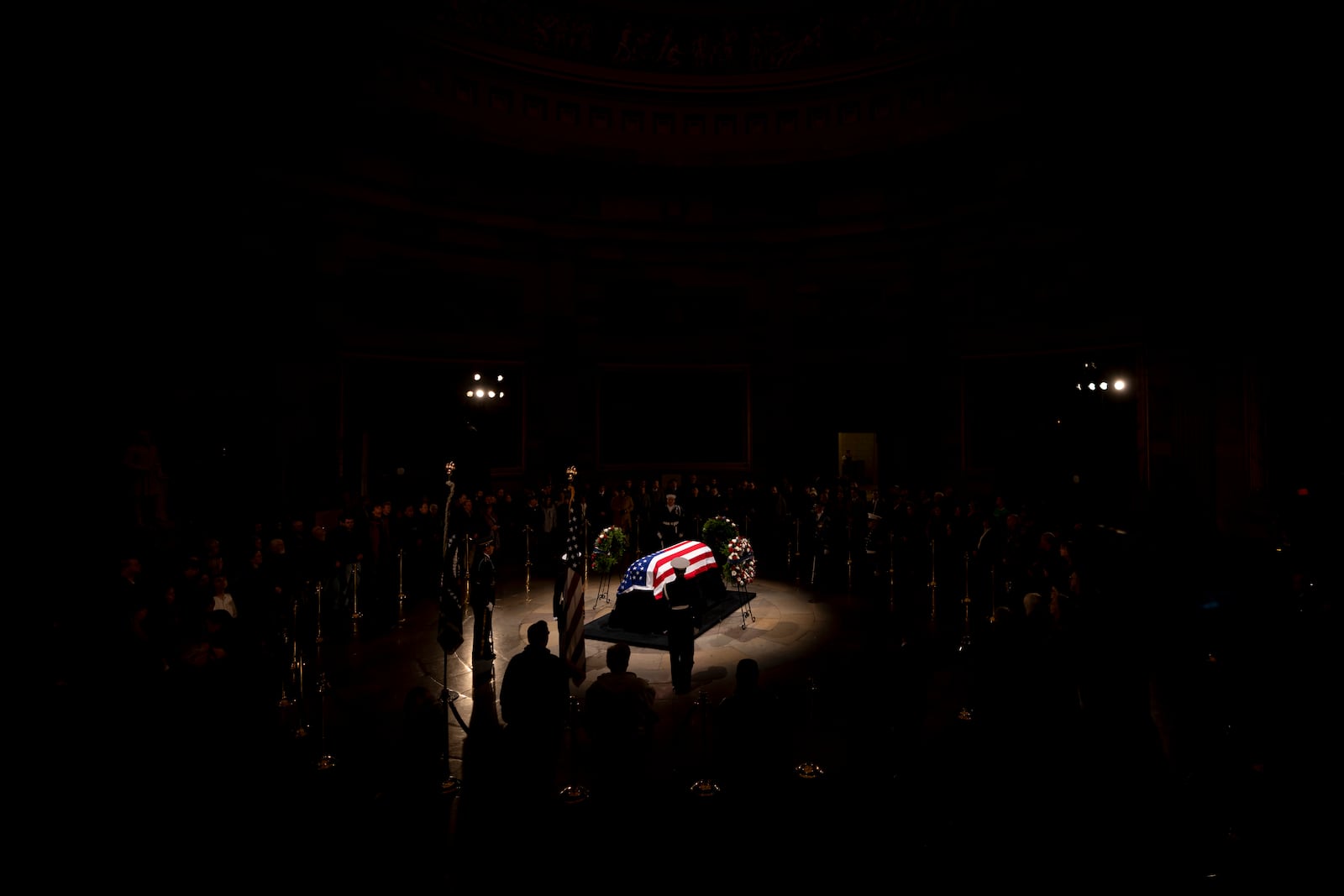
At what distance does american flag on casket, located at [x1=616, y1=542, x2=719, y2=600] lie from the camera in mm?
9530

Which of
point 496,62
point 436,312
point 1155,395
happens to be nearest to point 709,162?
point 496,62

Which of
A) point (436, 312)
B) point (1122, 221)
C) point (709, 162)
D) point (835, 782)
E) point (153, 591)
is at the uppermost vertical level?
point (709, 162)

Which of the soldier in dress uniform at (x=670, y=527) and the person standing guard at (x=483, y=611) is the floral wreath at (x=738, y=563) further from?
the person standing guard at (x=483, y=611)

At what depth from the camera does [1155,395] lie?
14.5 m

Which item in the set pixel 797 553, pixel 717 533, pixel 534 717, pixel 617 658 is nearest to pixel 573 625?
pixel 617 658

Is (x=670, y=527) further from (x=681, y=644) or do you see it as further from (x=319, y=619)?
(x=319, y=619)

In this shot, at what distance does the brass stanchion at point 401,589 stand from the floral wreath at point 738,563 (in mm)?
5201

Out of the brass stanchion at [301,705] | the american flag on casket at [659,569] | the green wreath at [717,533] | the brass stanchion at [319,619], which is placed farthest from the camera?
the green wreath at [717,533]

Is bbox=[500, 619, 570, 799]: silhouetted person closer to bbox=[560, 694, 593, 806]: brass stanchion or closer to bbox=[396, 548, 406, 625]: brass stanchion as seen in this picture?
bbox=[560, 694, 593, 806]: brass stanchion

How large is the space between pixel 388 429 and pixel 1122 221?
17571 mm

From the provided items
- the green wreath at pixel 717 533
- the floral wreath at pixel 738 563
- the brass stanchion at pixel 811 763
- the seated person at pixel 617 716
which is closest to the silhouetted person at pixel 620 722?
the seated person at pixel 617 716

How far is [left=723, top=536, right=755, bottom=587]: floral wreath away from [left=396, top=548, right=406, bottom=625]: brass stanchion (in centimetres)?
520

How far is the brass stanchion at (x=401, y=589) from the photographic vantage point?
11.0 metres

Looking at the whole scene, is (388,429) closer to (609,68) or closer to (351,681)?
(351,681)
